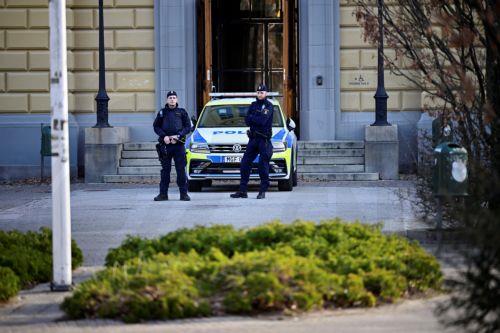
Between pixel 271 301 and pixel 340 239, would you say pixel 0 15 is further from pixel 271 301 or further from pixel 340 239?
pixel 271 301

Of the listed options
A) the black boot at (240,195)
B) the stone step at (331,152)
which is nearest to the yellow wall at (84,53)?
the stone step at (331,152)

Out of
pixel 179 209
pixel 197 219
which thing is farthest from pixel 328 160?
pixel 197 219

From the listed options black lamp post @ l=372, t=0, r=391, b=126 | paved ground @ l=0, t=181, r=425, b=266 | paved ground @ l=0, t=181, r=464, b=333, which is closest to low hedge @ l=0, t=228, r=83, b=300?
paved ground @ l=0, t=181, r=464, b=333

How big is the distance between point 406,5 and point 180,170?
6.76 meters

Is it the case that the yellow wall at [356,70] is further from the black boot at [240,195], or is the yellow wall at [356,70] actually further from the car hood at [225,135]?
the black boot at [240,195]

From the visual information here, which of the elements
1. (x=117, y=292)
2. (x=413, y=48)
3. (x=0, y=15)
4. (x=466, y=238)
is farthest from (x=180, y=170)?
(x=466, y=238)

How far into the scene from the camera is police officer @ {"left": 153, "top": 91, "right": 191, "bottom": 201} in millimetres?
21953

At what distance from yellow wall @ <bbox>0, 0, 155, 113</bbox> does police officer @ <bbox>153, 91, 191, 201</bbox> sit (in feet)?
26.3

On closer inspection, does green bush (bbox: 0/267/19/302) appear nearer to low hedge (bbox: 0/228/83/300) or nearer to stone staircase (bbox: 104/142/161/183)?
low hedge (bbox: 0/228/83/300)

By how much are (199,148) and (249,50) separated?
876 centimetres

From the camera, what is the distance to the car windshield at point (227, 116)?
25109 mm

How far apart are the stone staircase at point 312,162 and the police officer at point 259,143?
4802mm

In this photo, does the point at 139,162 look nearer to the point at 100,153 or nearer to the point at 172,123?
the point at 100,153

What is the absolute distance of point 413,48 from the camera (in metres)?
16.3
